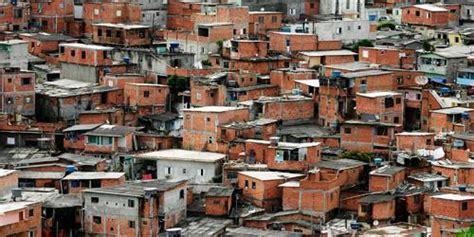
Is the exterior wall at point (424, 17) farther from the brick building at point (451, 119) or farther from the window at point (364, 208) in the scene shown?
the window at point (364, 208)

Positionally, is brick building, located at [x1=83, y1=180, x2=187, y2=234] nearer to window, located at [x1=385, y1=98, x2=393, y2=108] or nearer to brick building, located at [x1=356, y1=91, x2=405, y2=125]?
brick building, located at [x1=356, y1=91, x2=405, y2=125]

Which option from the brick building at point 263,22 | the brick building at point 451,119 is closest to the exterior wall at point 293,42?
the brick building at point 263,22

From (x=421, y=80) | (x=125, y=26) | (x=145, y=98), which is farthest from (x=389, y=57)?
(x=125, y=26)

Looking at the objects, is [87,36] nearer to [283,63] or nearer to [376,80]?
[283,63]

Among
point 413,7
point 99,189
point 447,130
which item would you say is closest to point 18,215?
point 99,189

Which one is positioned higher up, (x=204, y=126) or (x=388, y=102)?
(x=388, y=102)

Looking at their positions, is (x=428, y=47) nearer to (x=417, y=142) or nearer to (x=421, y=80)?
(x=421, y=80)
